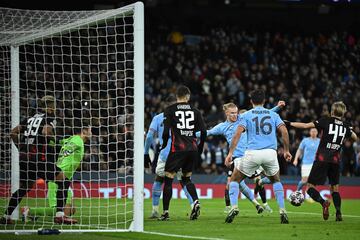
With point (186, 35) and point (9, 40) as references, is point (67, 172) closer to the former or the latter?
point (9, 40)

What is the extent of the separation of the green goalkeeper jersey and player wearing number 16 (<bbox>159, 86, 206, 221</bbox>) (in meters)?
1.53

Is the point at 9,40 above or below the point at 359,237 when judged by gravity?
above

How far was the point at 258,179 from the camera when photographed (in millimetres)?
16922

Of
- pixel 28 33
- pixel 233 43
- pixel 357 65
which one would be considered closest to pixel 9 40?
pixel 28 33

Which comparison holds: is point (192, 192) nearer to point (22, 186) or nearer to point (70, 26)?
point (22, 186)

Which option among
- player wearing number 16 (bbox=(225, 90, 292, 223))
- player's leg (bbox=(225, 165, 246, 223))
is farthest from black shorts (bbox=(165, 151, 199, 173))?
player wearing number 16 (bbox=(225, 90, 292, 223))

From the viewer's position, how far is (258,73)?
3300cm

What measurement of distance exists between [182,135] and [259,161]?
160 centimetres

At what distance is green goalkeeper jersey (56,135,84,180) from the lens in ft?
45.1

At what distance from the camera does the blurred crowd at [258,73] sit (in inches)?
1157

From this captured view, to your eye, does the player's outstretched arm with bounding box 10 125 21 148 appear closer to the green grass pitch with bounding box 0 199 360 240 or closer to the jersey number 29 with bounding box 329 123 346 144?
the green grass pitch with bounding box 0 199 360 240

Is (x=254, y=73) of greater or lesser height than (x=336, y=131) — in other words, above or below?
above

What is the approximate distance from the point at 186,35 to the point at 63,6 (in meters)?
5.58

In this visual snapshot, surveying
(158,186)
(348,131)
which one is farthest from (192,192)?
(348,131)
